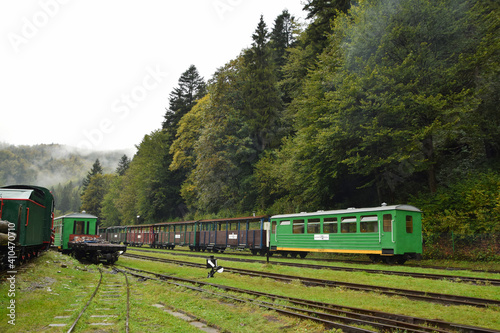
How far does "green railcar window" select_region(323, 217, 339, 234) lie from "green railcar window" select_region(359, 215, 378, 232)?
5.55 ft

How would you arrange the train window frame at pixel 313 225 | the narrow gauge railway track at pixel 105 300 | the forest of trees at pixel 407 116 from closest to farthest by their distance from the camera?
the narrow gauge railway track at pixel 105 300 < the forest of trees at pixel 407 116 < the train window frame at pixel 313 225

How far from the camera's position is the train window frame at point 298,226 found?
78.0 feet

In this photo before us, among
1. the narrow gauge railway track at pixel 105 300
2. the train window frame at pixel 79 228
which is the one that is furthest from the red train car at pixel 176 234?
the narrow gauge railway track at pixel 105 300

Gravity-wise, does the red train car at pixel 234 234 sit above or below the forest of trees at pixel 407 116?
below

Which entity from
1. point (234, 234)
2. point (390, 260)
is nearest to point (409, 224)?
point (390, 260)

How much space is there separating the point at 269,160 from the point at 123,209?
1698 inches

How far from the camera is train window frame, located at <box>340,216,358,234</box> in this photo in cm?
2041

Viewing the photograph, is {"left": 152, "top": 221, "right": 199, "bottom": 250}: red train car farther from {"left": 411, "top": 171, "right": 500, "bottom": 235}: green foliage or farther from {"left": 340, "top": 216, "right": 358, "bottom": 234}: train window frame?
{"left": 411, "top": 171, "right": 500, "bottom": 235}: green foliage

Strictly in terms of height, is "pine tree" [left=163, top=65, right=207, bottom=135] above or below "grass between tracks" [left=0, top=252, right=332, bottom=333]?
above

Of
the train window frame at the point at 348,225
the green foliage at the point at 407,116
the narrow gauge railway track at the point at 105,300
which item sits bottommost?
the narrow gauge railway track at the point at 105,300

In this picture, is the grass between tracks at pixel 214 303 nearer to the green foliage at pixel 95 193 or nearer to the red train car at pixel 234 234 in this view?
the red train car at pixel 234 234

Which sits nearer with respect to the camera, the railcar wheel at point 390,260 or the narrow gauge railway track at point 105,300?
the narrow gauge railway track at point 105,300

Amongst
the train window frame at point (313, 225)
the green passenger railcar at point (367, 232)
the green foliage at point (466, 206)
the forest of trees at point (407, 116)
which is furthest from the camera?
the train window frame at point (313, 225)

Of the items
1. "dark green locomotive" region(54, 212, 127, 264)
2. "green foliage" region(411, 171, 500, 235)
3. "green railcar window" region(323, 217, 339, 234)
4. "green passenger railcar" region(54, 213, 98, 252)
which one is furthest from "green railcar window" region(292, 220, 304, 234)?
"green passenger railcar" region(54, 213, 98, 252)
